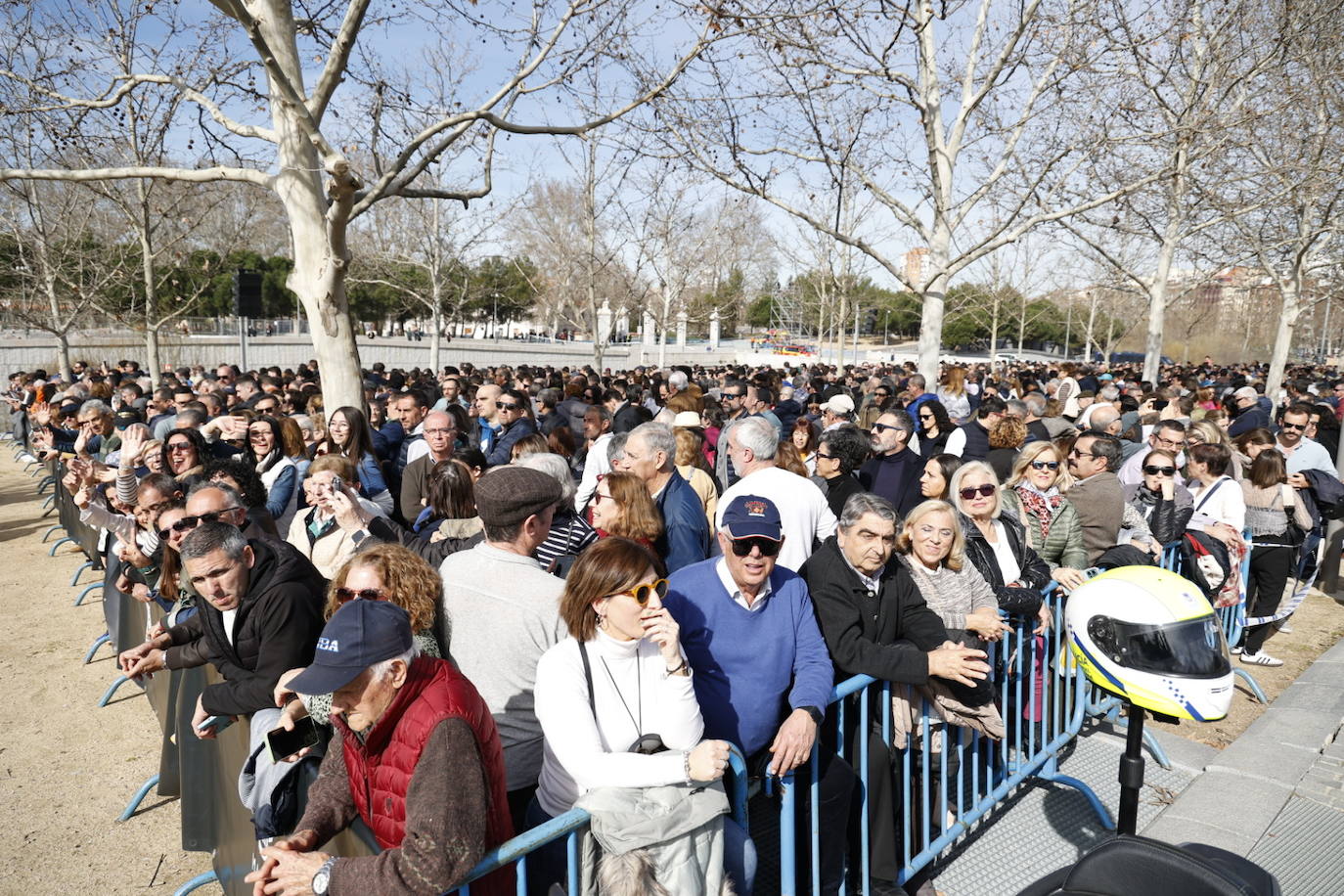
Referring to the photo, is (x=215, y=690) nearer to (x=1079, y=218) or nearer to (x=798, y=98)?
(x=798, y=98)

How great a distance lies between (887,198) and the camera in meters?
12.0

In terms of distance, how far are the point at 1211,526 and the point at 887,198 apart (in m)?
7.84

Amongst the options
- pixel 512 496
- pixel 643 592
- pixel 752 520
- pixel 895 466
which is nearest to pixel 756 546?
pixel 752 520

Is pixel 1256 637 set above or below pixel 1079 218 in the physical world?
below

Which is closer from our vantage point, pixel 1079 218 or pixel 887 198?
pixel 887 198

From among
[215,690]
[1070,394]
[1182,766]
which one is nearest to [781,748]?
[215,690]

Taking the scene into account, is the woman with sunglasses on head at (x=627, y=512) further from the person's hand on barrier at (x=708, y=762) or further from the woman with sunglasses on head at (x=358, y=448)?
the woman with sunglasses on head at (x=358, y=448)

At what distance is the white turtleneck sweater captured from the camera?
2.27 m

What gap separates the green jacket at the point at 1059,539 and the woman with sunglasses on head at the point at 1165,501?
124 cm

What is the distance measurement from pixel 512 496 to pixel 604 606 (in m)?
0.74

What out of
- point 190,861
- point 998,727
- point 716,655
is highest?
point 716,655

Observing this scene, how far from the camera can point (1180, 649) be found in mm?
2145

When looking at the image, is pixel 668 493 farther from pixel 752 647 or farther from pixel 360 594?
pixel 360 594

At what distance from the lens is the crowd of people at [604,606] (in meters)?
2.09
